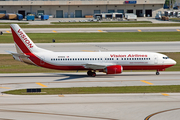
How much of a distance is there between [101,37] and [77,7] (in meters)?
76.7

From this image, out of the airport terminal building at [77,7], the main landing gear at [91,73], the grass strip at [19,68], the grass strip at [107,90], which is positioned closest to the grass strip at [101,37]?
the grass strip at [19,68]

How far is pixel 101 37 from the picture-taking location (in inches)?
4011

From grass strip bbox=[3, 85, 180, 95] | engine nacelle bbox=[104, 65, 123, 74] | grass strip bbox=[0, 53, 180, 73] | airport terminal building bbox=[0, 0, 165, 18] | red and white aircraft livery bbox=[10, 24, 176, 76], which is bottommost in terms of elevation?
grass strip bbox=[0, 53, 180, 73]

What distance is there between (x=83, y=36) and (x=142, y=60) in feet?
178

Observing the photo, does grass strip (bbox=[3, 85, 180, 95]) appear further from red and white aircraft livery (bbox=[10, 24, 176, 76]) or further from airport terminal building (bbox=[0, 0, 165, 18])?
airport terminal building (bbox=[0, 0, 165, 18])

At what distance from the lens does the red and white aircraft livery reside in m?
50.8

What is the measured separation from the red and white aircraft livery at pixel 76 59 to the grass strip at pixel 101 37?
4294 centimetres

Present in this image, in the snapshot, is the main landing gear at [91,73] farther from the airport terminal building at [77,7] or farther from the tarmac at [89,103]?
the airport terminal building at [77,7]

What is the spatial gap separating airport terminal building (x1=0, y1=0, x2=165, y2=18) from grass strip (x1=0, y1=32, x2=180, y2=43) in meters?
65.0

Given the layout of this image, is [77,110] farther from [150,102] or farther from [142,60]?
[142,60]

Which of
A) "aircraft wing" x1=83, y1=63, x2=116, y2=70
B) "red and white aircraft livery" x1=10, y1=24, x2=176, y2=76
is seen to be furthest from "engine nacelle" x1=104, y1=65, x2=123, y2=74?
"aircraft wing" x1=83, y1=63, x2=116, y2=70

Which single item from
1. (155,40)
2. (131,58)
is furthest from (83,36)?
(131,58)

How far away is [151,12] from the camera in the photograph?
17900cm

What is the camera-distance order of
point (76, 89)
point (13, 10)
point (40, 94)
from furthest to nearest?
1. point (13, 10)
2. point (76, 89)
3. point (40, 94)
